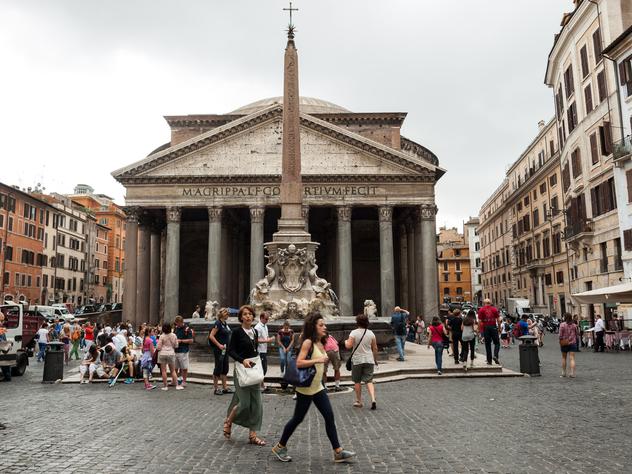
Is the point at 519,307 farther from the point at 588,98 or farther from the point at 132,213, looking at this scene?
the point at 132,213

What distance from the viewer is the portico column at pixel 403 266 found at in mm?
38969

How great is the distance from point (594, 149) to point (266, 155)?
693 inches

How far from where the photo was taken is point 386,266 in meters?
32.7

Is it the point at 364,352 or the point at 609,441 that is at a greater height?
the point at 364,352

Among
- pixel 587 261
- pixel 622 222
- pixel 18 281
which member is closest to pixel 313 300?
pixel 622 222

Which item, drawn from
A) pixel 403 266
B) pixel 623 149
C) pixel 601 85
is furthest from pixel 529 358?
pixel 403 266

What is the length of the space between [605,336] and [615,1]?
13711mm

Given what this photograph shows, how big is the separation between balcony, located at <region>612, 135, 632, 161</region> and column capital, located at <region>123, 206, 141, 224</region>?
24931mm

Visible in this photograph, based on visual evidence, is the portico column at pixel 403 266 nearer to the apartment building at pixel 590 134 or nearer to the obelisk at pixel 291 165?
the apartment building at pixel 590 134

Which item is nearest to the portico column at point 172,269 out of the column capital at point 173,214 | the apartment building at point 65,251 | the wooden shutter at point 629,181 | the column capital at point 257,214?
the column capital at point 173,214

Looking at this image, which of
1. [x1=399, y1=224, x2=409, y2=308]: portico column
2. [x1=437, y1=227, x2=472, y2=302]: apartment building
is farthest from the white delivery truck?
[x1=437, y1=227, x2=472, y2=302]: apartment building

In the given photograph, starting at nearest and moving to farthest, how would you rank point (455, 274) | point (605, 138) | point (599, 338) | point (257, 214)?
point (599, 338) → point (605, 138) → point (257, 214) → point (455, 274)

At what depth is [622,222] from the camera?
22844mm

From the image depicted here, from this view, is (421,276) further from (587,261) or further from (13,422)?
(13,422)
